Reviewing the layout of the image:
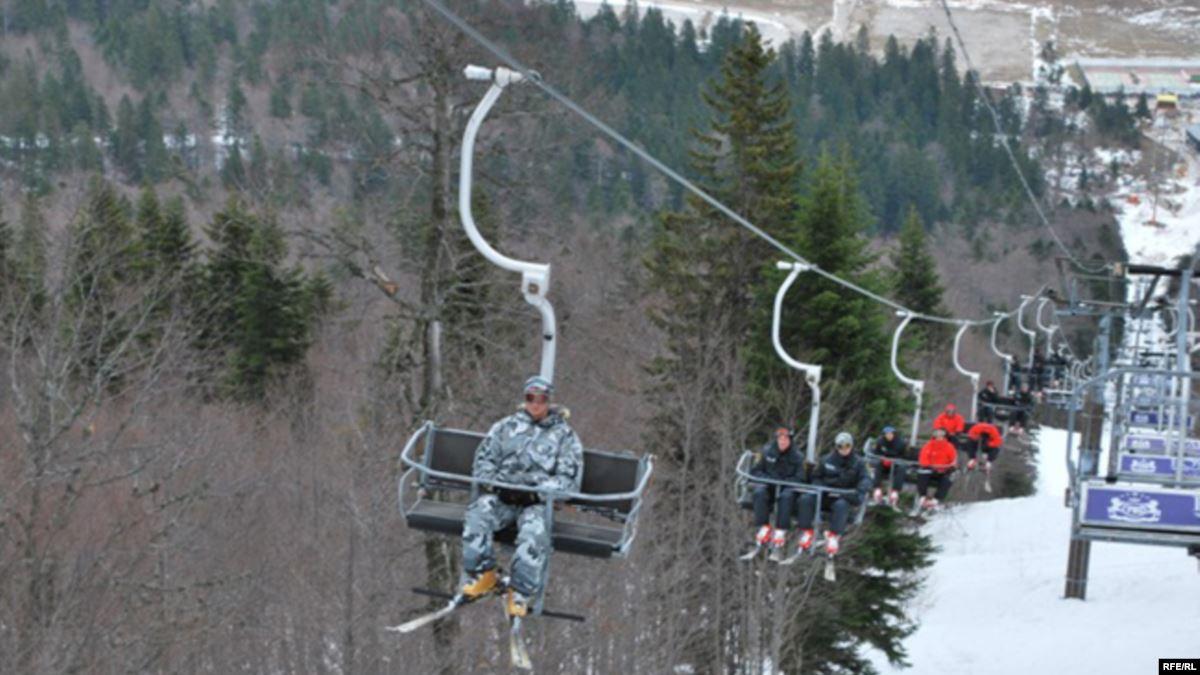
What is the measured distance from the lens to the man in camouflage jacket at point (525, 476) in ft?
37.2

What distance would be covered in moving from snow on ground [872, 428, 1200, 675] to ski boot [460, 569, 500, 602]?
935 inches

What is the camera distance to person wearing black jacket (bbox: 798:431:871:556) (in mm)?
17672

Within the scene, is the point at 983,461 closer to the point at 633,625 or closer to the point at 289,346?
the point at 633,625

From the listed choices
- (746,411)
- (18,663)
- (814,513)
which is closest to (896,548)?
(746,411)

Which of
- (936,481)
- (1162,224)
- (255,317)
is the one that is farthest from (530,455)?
(1162,224)

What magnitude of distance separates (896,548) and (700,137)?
1095 centimetres

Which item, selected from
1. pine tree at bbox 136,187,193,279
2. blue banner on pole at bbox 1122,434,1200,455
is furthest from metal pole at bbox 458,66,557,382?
pine tree at bbox 136,187,193,279

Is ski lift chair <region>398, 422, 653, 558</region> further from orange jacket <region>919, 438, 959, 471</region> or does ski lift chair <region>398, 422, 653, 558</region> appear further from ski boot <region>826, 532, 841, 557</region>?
orange jacket <region>919, 438, 959, 471</region>

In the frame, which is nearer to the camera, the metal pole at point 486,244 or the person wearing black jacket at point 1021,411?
the metal pole at point 486,244

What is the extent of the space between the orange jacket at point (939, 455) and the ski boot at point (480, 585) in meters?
12.8

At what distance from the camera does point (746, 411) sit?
31.0m

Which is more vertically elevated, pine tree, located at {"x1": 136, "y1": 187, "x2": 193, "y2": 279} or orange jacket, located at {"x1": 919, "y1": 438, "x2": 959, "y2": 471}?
pine tree, located at {"x1": 136, "y1": 187, "x2": 193, "y2": 279}

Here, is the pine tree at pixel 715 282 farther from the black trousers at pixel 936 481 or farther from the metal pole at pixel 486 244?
the metal pole at pixel 486 244

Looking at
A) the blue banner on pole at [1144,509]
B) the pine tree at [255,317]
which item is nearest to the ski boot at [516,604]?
the blue banner on pole at [1144,509]
